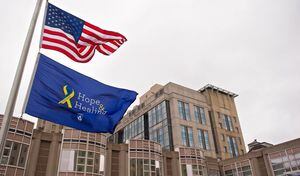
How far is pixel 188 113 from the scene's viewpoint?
200 feet

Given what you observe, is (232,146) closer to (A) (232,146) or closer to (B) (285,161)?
(A) (232,146)

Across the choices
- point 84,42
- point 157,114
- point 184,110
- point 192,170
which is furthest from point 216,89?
point 84,42

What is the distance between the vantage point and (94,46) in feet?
37.1

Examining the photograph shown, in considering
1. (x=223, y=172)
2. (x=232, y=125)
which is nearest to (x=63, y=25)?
(x=223, y=172)

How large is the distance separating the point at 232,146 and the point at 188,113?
49.2ft

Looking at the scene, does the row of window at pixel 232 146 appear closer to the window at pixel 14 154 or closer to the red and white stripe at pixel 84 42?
the window at pixel 14 154

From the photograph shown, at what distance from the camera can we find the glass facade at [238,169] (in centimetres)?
3822

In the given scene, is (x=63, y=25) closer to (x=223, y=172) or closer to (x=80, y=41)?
(x=80, y=41)

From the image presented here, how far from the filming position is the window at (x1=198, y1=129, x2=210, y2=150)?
2306 inches

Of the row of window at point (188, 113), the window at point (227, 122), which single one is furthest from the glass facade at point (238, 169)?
the window at point (227, 122)

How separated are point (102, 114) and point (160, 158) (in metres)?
25.7

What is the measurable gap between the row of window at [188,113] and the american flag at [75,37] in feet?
160

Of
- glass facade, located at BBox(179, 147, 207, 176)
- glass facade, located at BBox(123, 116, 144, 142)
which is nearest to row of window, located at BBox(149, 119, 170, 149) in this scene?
glass facade, located at BBox(123, 116, 144, 142)

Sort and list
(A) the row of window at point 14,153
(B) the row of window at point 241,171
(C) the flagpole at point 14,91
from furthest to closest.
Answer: (B) the row of window at point 241,171 < (A) the row of window at point 14,153 < (C) the flagpole at point 14,91
